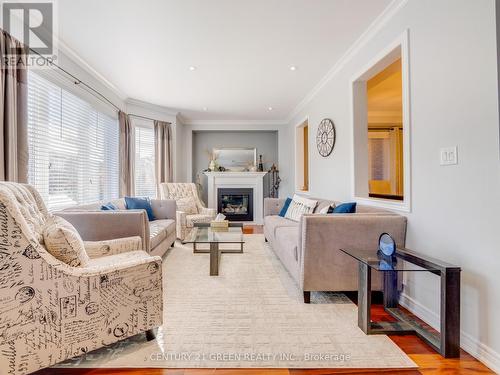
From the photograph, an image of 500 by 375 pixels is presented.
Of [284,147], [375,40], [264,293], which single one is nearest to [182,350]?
[264,293]

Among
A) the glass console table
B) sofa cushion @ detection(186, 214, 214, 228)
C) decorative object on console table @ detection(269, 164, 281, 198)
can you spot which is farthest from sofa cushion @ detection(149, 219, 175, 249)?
Answer: decorative object on console table @ detection(269, 164, 281, 198)

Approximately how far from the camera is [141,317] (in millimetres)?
1594

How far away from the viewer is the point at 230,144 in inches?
266

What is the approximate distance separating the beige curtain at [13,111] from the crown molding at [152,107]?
8.55 ft

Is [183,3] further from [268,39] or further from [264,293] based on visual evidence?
[264,293]

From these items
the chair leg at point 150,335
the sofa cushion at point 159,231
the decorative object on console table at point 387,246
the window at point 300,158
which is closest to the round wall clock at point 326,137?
the window at point 300,158

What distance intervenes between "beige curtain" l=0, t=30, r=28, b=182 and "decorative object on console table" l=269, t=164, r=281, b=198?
Answer: 4998 mm

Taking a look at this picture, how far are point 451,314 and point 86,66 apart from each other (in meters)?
4.48

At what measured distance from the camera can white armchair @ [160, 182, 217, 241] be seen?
445 centimetres

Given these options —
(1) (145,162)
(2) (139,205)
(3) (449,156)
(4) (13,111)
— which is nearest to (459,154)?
(3) (449,156)

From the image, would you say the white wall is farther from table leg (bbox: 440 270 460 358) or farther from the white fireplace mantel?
the white fireplace mantel

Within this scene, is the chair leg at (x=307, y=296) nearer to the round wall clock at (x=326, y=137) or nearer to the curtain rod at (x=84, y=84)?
the round wall clock at (x=326, y=137)

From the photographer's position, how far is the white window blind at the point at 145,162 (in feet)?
17.2

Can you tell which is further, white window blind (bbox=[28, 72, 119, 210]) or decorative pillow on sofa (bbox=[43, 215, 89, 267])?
white window blind (bbox=[28, 72, 119, 210])
